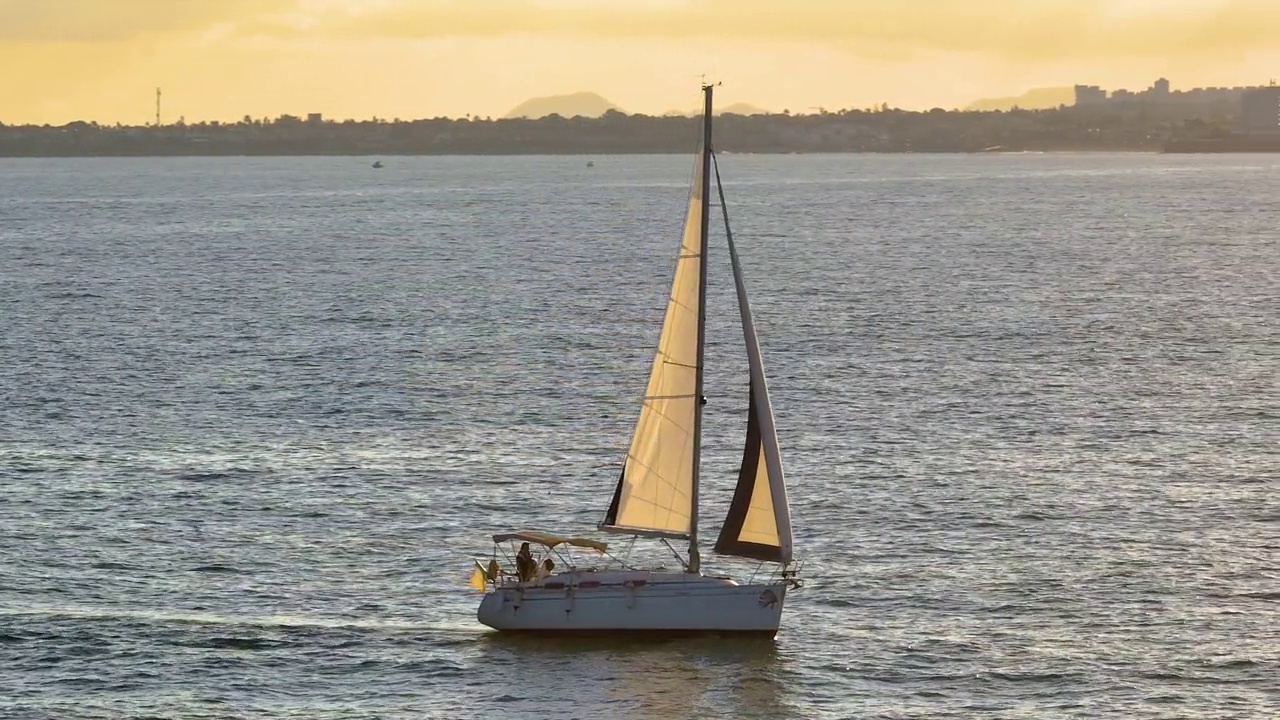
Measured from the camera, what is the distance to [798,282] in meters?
156

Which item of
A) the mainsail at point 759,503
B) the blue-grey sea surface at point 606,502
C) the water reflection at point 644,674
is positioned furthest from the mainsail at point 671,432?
the blue-grey sea surface at point 606,502

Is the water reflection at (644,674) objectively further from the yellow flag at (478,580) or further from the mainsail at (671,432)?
the mainsail at (671,432)

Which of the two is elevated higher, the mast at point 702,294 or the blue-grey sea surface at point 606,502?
the mast at point 702,294

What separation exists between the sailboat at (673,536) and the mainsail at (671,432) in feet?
0.09

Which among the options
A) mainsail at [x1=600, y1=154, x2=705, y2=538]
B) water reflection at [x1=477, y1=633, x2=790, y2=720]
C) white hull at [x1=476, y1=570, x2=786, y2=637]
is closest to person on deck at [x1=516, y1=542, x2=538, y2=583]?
white hull at [x1=476, y1=570, x2=786, y2=637]

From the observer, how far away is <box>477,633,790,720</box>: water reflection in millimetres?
49500

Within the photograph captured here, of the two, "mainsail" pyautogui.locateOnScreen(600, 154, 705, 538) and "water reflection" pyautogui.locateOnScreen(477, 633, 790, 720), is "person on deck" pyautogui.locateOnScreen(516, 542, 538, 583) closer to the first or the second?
"water reflection" pyautogui.locateOnScreen(477, 633, 790, 720)

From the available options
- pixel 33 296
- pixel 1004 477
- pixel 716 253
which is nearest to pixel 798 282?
pixel 716 253

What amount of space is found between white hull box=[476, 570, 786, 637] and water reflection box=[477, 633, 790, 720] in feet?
1.68

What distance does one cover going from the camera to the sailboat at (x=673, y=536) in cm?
5209

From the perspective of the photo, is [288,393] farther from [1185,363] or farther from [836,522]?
[1185,363]

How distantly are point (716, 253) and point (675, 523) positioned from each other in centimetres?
14488

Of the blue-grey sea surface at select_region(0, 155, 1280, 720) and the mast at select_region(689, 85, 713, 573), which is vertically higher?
the mast at select_region(689, 85, 713, 573)

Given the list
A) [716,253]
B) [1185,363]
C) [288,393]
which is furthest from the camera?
Answer: [716,253]
